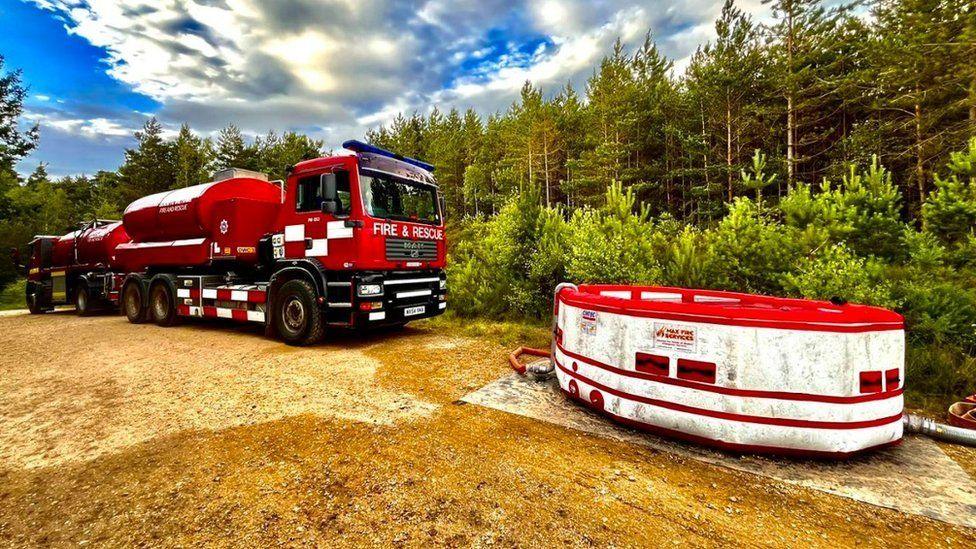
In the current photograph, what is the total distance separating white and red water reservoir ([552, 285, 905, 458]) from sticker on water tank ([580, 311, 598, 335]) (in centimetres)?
38

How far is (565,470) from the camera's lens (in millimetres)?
3111

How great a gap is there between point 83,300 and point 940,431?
2119 centimetres

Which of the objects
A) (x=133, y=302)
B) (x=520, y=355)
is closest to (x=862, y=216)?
(x=520, y=355)

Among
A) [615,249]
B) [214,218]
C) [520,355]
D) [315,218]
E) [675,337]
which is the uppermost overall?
[214,218]

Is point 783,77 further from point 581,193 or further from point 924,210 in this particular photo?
point 924,210

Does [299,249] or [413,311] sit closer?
[299,249]

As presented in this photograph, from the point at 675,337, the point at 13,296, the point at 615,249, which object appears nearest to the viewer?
the point at 675,337

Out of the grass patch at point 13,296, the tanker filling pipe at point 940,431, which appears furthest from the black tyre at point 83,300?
the tanker filling pipe at point 940,431

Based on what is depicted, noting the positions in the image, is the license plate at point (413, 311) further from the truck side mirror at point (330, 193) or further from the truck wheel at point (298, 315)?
the truck side mirror at point (330, 193)

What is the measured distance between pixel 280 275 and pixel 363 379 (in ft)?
12.3

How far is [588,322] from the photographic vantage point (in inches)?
165

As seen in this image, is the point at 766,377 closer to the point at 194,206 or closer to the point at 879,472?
the point at 879,472

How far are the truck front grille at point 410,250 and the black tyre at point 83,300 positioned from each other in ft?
44.6

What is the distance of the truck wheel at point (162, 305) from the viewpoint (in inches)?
406
